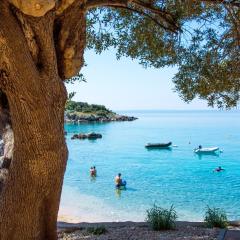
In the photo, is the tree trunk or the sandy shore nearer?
the tree trunk

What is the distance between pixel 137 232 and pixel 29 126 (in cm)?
388

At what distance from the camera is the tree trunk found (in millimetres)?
4902

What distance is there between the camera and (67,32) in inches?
232

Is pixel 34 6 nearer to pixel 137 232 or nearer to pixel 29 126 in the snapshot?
pixel 29 126

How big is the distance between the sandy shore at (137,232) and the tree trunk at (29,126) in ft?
8.58

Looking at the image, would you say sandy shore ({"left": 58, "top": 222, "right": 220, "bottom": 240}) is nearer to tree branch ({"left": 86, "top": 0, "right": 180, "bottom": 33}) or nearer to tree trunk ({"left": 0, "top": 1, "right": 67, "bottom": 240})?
tree trunk ({"left": 0, "top": 1, "right": 67, "bottom": 240})

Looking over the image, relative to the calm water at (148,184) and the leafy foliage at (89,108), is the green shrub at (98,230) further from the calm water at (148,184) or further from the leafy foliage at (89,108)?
the leafy foliage at (89,108)

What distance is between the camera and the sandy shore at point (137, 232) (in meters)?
7.42

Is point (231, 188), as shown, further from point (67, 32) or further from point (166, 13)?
point (67, 32)

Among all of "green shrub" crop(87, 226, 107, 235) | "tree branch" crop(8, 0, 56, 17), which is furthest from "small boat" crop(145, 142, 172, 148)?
"tree branch" crop(8, 0, 56, 17)

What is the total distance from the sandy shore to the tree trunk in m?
2.61

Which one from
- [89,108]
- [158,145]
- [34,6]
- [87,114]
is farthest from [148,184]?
[89,108]

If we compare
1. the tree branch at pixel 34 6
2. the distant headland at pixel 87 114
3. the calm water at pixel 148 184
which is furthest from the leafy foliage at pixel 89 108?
the tree branch at pixel 34 6

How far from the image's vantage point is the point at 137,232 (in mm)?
7984
